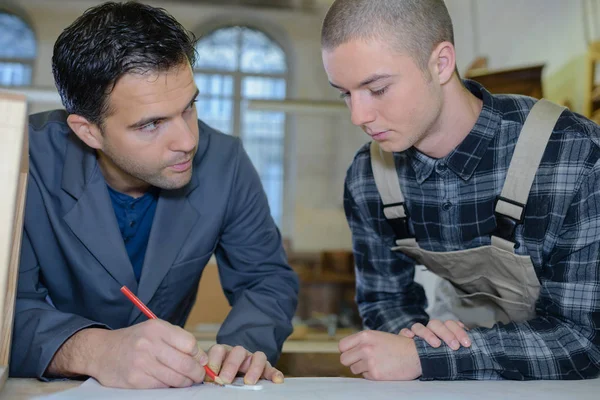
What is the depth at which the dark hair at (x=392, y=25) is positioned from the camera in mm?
1530

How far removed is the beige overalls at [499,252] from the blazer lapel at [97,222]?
2.40 feet

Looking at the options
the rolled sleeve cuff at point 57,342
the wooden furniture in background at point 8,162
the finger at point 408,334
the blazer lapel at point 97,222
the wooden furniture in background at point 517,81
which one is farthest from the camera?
the wooden furniture in background at point 517,81

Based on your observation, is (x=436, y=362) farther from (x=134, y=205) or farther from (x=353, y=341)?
(x=134, y=205)

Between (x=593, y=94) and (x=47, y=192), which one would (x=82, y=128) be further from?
(x=593, y=94)

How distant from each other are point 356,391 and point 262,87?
9.58m

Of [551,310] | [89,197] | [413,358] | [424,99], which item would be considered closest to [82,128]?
[89,197]

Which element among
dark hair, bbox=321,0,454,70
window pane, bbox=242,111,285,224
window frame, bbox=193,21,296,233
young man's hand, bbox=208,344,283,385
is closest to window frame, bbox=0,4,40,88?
window frame, bbox=193,21,296,233

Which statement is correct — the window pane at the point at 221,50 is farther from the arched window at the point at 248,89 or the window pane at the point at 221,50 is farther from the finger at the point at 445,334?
the finger at the point at 445,334

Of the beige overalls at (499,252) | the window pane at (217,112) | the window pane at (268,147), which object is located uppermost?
the window pane at (217,112)

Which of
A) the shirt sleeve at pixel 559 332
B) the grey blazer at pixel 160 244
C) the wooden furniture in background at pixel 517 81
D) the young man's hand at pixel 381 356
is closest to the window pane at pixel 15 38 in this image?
the wooden furniture in background at pixel 517 81

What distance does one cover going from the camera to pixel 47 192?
1.74 m

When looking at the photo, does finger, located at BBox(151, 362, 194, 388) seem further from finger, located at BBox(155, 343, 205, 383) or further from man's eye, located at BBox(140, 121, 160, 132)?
man's eye, located at BBox(140, 121, 160, 132)

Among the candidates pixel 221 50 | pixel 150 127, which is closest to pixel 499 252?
pixel 150 127

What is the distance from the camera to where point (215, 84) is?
10.3 m
